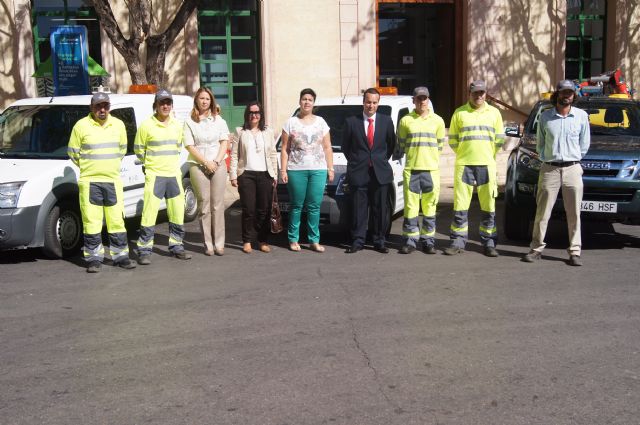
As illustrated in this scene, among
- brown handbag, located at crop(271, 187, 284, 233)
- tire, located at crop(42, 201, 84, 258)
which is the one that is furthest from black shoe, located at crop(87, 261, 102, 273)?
brown handbag, located at crop(271, 187, 284, 233)

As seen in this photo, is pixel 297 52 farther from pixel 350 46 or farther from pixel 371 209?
pixel 371 209

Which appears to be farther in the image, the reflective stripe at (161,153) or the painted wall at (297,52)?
the painted wall at (297,52)

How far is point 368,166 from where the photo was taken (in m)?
8.84

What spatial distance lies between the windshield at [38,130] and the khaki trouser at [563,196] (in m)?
5.19

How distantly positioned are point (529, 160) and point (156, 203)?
4192 mm

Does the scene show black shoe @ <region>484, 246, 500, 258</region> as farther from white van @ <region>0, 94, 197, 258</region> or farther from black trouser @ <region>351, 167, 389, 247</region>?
white van @ <region>0, 94, 197, 258</region>

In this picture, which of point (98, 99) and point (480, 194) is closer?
point (98, 99)

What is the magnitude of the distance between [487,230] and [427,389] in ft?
13.7

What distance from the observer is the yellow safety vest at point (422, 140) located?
8.75m

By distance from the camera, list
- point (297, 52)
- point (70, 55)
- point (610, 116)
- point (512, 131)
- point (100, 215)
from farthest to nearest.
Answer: point (297, 52) < point (70, 55) < point (610, 116) < point (512, 131) < point (100, 215)

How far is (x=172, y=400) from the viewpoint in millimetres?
4668

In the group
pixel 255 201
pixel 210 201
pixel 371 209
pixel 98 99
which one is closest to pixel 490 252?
pixel 371 209

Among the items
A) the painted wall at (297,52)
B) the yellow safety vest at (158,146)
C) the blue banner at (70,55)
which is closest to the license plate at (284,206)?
the yellow safety vest at (158,146)

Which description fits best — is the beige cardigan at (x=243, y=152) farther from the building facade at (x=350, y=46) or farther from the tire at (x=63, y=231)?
the building facade at (x=350, y=46)
